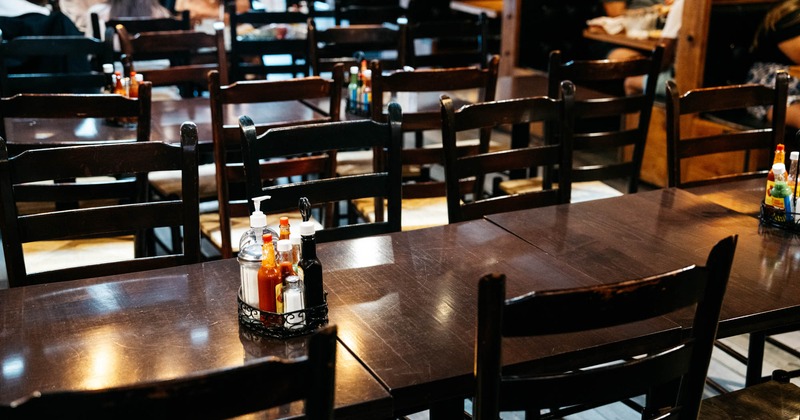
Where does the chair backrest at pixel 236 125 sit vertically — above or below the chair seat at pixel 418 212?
above

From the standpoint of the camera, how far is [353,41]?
14.5 ft

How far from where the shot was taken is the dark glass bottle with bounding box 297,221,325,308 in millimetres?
1623

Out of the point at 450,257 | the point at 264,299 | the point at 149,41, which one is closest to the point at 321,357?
the point at 264,299

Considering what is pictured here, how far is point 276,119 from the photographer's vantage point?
3.30 m

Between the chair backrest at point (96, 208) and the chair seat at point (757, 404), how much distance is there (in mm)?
1220

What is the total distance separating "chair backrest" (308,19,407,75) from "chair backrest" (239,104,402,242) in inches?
79.8

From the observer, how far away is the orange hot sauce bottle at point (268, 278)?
1.61 meters

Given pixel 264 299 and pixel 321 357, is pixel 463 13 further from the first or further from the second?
pixel 321 357

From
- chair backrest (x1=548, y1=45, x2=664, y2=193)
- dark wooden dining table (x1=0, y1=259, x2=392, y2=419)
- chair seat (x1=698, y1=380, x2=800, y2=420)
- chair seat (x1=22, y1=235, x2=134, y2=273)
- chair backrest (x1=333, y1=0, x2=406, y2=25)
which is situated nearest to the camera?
dark wooden dining table (x1=0, y1=259, x2=392, y2=419)

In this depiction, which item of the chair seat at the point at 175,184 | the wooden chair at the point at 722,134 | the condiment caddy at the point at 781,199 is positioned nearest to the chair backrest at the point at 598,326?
the condiment caddy at the point at 781,199

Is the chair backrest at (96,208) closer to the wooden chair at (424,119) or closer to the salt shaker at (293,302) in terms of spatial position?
the salt shaker at (293,302)

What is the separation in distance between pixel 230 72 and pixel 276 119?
1.50 m

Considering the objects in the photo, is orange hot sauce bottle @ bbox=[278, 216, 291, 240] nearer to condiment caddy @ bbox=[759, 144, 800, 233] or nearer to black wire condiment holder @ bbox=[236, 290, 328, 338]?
black wire condiment holder @ bbox=[236, 290, 328, 338]

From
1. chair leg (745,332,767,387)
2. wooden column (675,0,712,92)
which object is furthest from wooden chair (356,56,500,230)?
wooden column (675,0,712,92)
